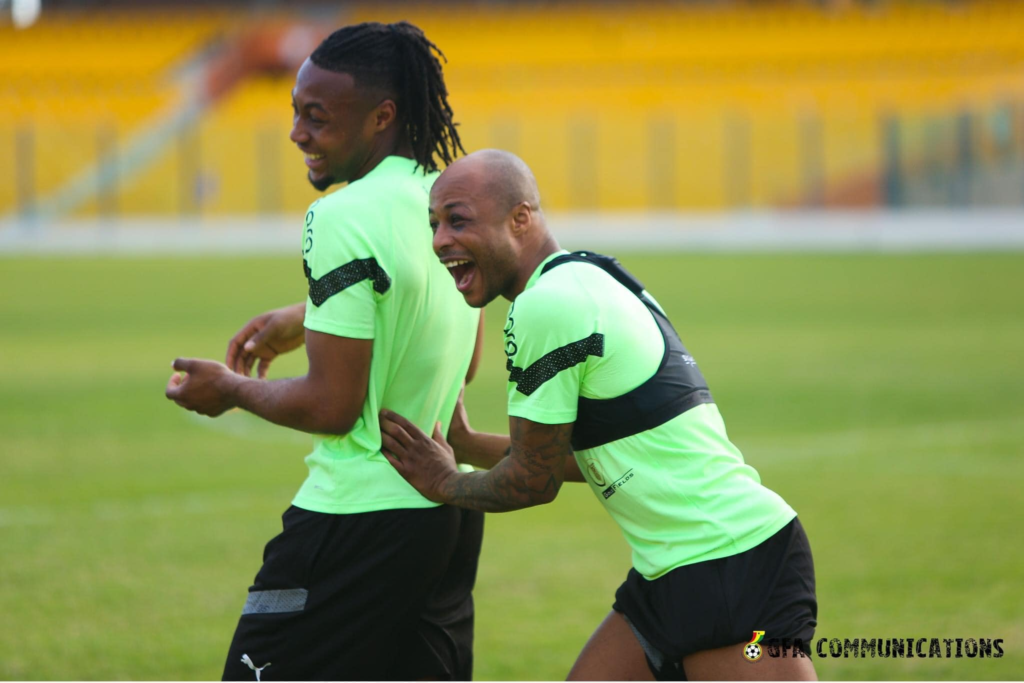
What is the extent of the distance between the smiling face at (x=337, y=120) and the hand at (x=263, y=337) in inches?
25.4

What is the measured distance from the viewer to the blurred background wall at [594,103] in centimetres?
3809

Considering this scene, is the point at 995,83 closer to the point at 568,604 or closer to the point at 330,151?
the point at 568,604

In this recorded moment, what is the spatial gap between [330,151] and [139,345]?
46.2 feet

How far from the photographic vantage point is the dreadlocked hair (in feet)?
12.0

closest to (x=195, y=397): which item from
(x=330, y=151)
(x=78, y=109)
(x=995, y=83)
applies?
(x=330, y=151)

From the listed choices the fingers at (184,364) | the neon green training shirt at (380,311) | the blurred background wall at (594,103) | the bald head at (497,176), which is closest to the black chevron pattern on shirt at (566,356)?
the bald head at (497,176)

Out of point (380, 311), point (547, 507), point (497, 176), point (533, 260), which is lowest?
point (547, 507)

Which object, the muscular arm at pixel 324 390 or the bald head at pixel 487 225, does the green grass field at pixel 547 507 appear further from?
the bald head at pixel 487 225

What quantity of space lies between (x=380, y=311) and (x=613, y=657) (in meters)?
1.18

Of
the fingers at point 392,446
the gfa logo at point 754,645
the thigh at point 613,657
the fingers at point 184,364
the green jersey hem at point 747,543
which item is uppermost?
the fingers at point 184,364

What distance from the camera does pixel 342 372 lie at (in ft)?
11.4

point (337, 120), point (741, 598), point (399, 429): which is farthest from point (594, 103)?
point (741, 598)

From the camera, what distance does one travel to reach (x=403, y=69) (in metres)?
3.78

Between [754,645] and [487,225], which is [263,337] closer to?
[487,225]
